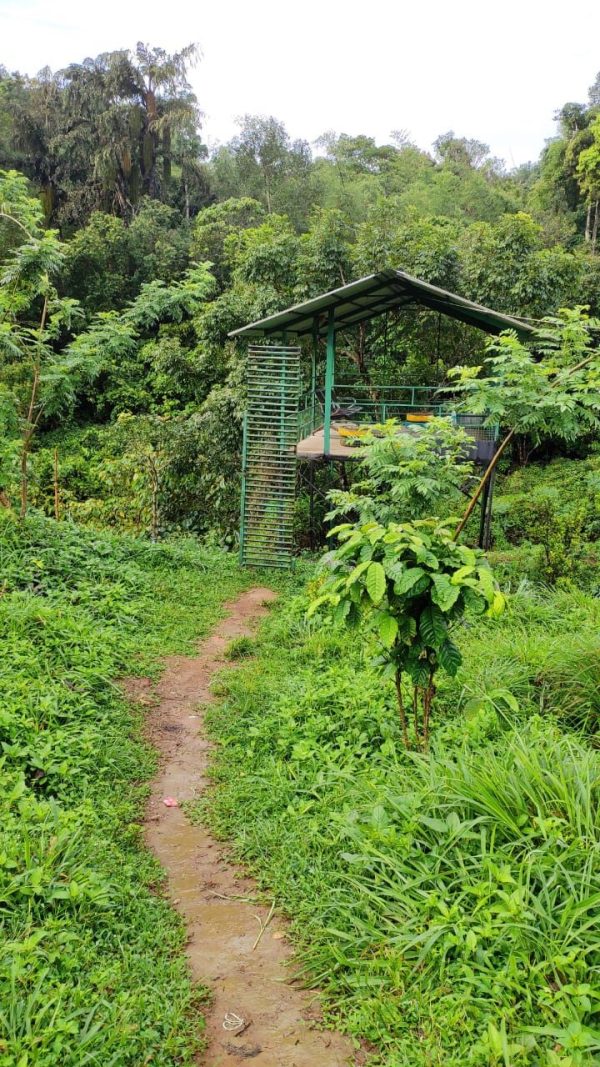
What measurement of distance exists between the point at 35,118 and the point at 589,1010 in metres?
24.8

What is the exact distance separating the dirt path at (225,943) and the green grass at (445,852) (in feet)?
0.38

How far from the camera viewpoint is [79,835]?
11.5 ft

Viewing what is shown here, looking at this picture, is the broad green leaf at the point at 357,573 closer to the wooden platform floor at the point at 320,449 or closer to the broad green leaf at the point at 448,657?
the broad green leaf at the point at 448,657

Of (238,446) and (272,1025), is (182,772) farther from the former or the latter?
(238,446)

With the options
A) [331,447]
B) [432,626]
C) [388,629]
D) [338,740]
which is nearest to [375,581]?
[388,629]

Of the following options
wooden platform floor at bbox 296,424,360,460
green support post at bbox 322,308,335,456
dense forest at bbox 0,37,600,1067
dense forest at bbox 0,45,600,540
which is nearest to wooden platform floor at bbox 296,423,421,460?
wooden platform floor at bbox 296,424,360,460

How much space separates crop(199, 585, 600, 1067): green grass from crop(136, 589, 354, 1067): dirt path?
0.38ft

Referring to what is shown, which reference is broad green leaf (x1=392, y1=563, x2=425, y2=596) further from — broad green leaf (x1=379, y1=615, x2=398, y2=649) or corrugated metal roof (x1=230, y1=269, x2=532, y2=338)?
corrugated metal roof (x1=230, y1=269, x2=532, y2=338)

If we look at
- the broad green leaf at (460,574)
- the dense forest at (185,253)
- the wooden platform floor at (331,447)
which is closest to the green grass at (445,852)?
the broad green leaf at (460,574)

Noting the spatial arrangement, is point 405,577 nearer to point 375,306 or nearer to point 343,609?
point 343,609

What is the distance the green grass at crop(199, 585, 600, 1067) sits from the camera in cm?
240

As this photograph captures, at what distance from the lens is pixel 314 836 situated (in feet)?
11.8

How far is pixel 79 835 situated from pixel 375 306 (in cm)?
943

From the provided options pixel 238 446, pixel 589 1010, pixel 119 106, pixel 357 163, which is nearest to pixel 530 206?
pixel 357 163
